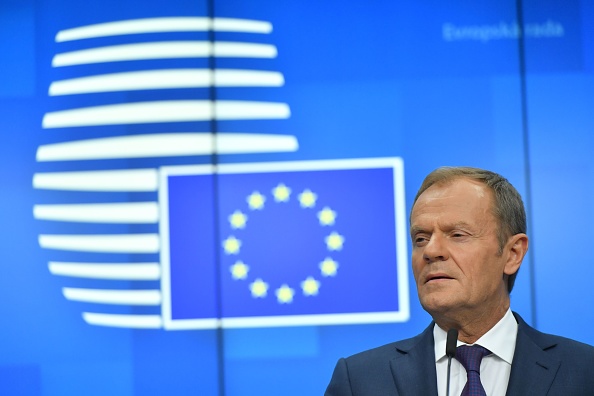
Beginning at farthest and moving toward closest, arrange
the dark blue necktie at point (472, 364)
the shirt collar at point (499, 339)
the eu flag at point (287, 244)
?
the eu flag at point (287, 244) → the shirt collar at point (499, 339) → the dark blue necktie at point (472, 364)

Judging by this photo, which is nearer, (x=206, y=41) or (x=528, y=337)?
(x=528, y=337)

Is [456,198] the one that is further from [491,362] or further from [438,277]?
[491,362]

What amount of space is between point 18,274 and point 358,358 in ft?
7.75

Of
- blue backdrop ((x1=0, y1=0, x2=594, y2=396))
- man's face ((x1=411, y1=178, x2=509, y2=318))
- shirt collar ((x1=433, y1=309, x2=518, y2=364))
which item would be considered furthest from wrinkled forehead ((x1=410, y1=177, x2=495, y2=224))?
blue backdrop ((x1=0, y1=0, x2=594, y2=396))

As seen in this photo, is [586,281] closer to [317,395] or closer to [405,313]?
[405,313]

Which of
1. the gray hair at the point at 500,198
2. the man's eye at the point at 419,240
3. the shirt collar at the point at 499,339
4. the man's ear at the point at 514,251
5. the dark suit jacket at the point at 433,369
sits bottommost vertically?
the dark suit jacket at the point at 433,369

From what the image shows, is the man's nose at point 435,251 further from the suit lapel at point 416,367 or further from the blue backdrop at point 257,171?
the blue backdrop at point 257,171

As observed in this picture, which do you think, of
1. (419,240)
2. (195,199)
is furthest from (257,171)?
(419,240)

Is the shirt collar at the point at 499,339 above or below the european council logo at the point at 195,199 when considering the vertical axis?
below

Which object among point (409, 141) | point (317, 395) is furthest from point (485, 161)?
point (317, 395)

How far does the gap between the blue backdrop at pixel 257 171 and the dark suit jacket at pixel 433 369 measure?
1793 mm

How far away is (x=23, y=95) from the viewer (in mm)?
4078

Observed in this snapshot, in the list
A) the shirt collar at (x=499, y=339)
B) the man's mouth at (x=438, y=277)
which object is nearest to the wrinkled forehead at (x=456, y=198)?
the man's mouth at (x=438, y=277)

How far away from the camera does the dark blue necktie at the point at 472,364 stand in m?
1.92
